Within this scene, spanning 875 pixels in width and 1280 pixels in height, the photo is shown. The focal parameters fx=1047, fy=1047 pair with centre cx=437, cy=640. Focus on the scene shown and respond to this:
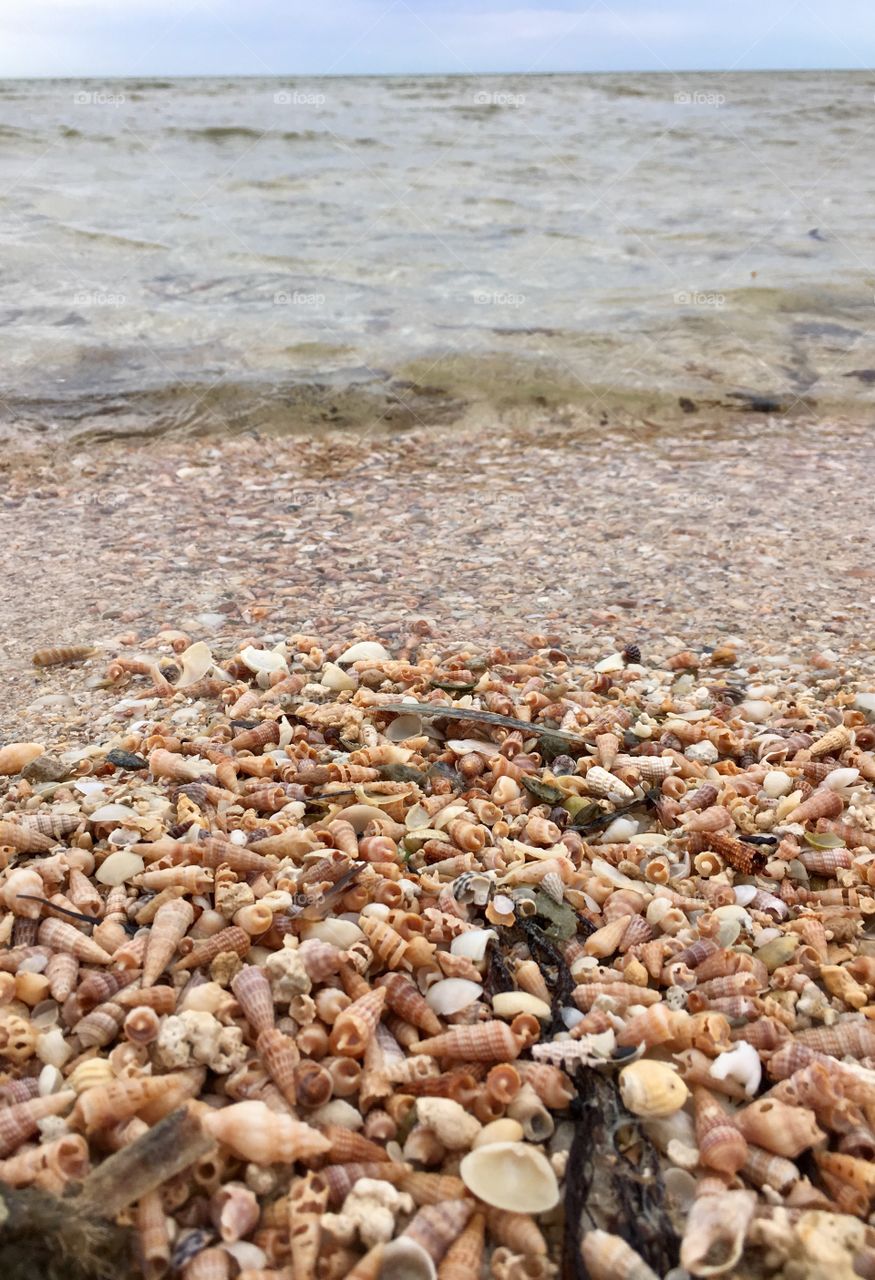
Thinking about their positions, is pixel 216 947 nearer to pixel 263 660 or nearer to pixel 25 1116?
pixel 25 1116

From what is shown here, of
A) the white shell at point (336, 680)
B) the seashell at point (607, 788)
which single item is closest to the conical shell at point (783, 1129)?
the seashell at point (607, 788)

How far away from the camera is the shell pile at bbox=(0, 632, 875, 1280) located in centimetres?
175

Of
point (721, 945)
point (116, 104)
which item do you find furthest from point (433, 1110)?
point (116, 104)

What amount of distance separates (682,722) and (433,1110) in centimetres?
182

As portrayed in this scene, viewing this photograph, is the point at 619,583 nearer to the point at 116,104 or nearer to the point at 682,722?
the point at 682,722

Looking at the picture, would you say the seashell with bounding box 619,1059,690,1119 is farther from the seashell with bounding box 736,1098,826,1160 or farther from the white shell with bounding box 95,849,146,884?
the white shell with bounding box 95,849,146,884

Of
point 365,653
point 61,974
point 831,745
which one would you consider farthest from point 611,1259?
point 365,653

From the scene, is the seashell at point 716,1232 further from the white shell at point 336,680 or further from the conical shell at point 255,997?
the white shell at point 336,680

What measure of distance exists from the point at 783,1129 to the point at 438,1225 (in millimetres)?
635

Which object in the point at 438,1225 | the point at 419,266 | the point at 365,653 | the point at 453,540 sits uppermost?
the point at 419,266

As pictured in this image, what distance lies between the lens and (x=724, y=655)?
400 centimetres

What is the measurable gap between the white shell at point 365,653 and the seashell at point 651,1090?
6.78 ft

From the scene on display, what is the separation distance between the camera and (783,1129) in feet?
6.10

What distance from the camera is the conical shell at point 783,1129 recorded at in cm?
185
